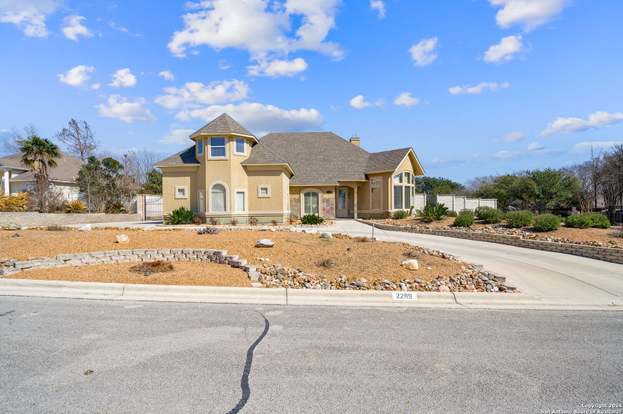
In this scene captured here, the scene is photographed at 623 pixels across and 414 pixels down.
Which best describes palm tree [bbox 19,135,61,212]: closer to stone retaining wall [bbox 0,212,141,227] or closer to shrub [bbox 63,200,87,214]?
shrub [bbox 63,200,87,214]

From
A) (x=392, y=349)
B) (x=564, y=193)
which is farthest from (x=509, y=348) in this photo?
(x=564, y=193)

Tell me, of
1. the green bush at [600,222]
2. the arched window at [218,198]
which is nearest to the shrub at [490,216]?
the green bush at [600,222]

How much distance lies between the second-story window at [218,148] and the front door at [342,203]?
10868 millimetres

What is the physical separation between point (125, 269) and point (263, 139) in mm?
25224

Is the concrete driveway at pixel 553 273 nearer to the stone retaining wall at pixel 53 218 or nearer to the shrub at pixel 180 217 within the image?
the shrub at pixel 180 217

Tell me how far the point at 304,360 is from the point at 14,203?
3043 centimetres

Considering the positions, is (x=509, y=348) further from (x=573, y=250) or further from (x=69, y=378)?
(x=573, y=250)

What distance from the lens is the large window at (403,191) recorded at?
26.8m

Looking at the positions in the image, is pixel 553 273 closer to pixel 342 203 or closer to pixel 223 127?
pixel 223 127

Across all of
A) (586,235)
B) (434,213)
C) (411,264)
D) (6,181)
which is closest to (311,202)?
(434,213)

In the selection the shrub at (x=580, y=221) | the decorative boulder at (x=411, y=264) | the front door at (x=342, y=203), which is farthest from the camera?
the front door at (x=342, y=203)

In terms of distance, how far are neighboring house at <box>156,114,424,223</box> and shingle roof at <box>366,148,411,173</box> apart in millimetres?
53

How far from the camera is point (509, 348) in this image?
488cm

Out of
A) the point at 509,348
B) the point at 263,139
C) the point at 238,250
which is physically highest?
the point at 263,139
